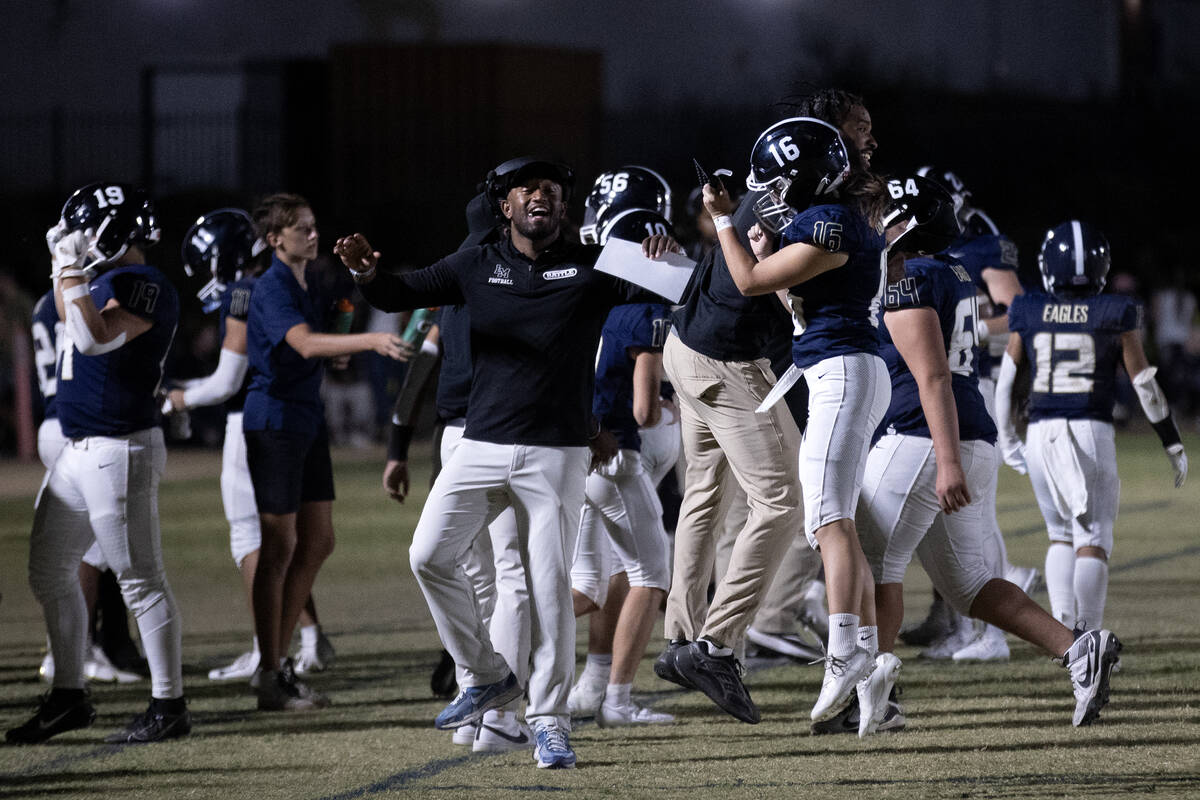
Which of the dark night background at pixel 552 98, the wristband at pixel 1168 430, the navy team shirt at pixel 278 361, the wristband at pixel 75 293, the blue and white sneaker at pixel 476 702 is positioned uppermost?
the dark night background at pixel 552 98

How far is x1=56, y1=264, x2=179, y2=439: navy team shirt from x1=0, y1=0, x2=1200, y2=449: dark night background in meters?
19.1

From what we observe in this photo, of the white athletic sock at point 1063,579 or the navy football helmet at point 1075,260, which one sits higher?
the navy football helmet at point 1075,260

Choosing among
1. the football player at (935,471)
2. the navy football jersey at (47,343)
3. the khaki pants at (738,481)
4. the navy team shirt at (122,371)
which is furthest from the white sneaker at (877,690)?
the navy football jersey at (47,343)

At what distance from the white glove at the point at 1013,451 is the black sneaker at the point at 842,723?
6.90ft

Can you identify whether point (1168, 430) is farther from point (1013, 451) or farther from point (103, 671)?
point (103, 671)

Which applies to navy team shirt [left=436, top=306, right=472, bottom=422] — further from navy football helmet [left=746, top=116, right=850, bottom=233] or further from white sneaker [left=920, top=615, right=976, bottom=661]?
white sneaker [left=920, top=615, right=976, bottom=661]

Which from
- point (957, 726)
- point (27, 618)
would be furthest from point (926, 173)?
point (27, 618)

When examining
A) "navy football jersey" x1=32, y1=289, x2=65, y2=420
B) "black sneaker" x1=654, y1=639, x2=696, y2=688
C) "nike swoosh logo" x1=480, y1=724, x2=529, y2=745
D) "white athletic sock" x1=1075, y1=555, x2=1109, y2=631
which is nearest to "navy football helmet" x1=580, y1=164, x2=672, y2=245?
"black sneaker" x1=654, y1=639, x2=696, y2=688

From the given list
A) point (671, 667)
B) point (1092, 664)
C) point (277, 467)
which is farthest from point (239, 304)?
point (1092, 664)

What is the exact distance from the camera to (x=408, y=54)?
94.7 ft

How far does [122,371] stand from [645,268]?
7.04ft

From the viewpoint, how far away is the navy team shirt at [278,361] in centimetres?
680

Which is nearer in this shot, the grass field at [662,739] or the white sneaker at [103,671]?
the grass field at [662,739]

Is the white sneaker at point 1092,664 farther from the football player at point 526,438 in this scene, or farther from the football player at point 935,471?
the football player at point 526,438
